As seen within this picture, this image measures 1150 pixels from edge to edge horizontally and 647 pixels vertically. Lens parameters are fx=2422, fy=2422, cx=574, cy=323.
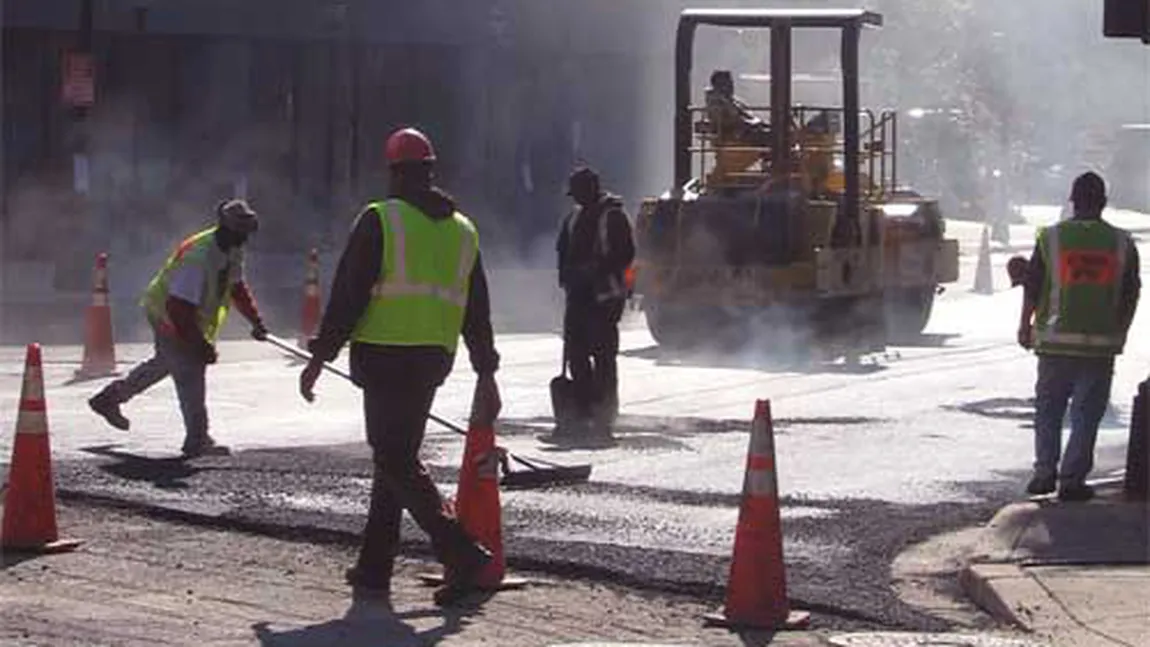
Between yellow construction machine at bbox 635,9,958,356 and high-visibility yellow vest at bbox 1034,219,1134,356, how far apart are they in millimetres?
10162

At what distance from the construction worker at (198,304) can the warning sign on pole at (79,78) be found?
1591cm

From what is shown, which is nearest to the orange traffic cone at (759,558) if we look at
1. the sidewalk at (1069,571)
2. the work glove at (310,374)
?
the sidewalk at (1069,571)

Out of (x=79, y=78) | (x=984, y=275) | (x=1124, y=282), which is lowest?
(x=984, y=275)

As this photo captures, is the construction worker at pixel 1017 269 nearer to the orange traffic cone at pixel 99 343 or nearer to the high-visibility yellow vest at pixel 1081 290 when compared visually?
the high-visibility yellow vest at pixel 1081 290

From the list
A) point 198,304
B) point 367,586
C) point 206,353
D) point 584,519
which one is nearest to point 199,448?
point 206,353

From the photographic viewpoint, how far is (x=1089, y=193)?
11.7m

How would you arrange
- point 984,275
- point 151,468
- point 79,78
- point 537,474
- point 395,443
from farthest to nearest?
point 984,275
point 79,78
point 151,468
point 537,474
point 395,443

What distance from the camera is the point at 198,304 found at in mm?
13023

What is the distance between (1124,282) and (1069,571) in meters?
2.54

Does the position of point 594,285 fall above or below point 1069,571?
above

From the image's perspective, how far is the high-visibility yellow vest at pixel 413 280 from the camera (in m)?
9.02

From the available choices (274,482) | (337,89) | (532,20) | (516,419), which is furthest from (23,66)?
(274,482)

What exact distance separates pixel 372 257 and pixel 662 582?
1691 millimetres

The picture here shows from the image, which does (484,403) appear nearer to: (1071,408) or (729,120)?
(1071,408)
